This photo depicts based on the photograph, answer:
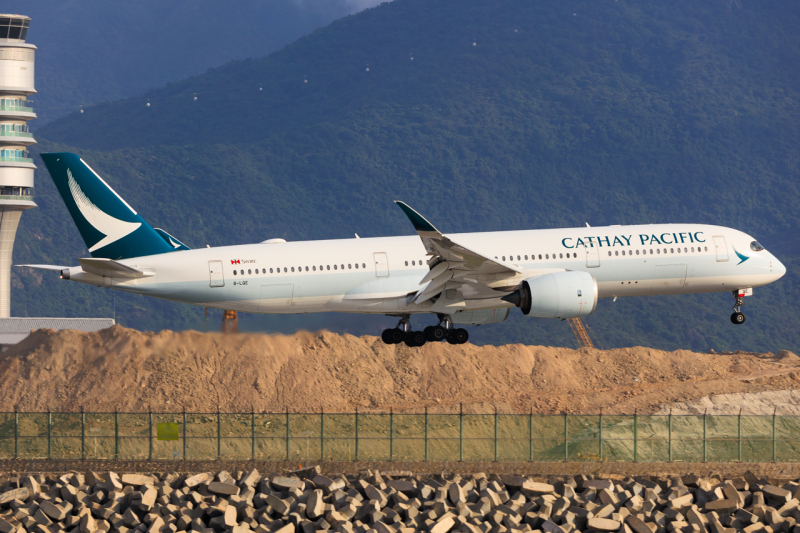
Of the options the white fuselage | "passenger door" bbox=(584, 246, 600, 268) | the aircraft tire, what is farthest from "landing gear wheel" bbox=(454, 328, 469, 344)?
"passenger door" bbox=(584, 246, 600, 268)

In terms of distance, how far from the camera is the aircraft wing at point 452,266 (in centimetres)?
4528

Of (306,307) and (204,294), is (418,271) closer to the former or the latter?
(306,307)

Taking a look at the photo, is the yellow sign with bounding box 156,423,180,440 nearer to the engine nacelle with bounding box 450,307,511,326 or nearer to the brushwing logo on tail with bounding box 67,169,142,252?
the brushwing logo on tail with bounding box 67,169,142,252

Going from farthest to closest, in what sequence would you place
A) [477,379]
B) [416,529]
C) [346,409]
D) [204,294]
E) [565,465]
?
[477,379] < [346,409] < [204,294] < [565,465] < [416,529]

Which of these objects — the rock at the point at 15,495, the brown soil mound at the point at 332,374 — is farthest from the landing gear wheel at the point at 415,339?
the brown soil mound at the point at 332,374

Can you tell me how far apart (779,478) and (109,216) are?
33.2 meters

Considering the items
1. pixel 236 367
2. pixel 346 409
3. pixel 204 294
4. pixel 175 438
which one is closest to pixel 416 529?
pixel 175 438

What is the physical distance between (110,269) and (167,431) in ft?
25.4

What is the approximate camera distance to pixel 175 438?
46.3 meters

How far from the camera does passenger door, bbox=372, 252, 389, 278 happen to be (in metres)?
50.3

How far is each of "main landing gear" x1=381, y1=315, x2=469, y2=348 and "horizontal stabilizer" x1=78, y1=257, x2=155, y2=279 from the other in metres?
12.0

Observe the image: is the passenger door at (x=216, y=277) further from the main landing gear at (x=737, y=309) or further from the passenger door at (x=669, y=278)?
the main landing gear at (x=737, y=309)

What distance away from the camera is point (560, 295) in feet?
→ 155

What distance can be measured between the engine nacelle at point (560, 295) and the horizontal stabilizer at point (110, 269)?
1761 cm
